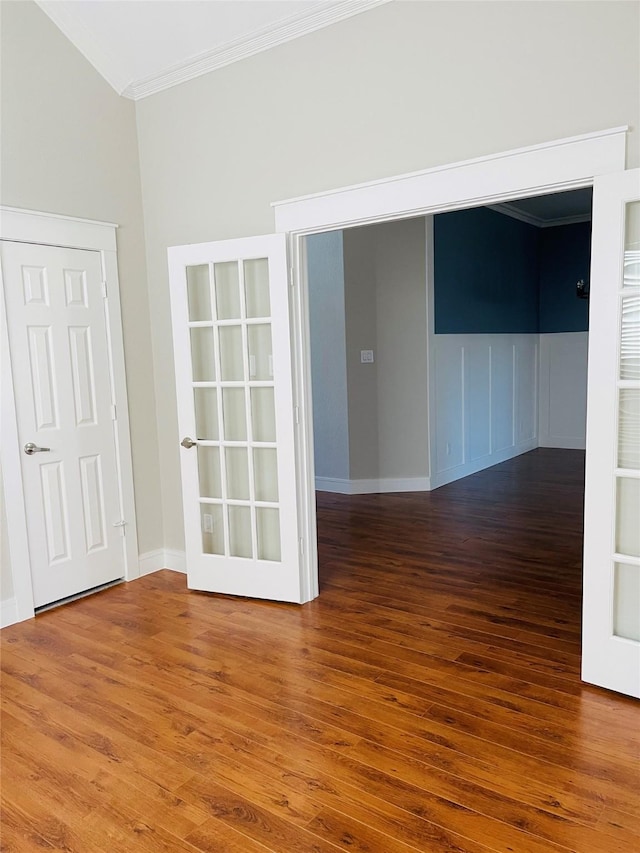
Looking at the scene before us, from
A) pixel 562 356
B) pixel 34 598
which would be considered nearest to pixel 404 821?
pixel 34 598

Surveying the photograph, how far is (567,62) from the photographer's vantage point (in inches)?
104

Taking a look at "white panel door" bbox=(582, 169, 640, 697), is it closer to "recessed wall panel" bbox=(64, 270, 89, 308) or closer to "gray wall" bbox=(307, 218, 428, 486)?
"recessed wall panel" bbox=(64, 270, 89, 308)

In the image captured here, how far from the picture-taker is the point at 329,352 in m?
6.36

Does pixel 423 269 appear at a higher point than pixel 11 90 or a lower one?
lower

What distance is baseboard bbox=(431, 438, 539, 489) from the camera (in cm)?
656

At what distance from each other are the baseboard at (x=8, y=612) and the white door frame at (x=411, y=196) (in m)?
1.61

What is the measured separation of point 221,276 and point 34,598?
2133 mm

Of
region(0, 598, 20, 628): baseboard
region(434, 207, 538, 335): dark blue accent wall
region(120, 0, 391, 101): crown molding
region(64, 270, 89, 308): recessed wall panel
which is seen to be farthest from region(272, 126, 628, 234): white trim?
region(434, 207, 538, 335): dark blue accent wall

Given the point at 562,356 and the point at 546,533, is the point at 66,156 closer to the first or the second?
the point at 546,533

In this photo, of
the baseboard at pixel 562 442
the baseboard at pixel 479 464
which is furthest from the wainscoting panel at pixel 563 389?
the baseboard at pixel 479 464

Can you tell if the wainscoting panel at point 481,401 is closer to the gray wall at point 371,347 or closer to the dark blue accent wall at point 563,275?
the gray wall at point 371,347

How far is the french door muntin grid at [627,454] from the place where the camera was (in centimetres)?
253

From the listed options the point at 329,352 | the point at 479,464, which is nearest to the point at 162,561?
the point at 329,352

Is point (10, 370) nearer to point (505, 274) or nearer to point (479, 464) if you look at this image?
point (479, 464)
